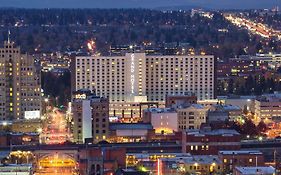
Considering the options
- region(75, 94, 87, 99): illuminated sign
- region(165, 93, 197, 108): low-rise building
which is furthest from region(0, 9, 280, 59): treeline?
region(75, 94, 87, 99): illuminated sign

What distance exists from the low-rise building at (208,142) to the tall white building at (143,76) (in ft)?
34.9

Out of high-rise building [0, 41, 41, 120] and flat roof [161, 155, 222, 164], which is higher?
high-rise building [0, 41, 41, 120]

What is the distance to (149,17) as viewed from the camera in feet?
305

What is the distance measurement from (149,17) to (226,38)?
23161 millimetres

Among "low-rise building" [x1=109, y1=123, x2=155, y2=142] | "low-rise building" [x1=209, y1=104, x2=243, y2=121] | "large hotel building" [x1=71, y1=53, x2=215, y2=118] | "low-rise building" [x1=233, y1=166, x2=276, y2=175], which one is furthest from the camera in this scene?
"large hotel building" [x1=71, y1=53, x2=215, y2=118]

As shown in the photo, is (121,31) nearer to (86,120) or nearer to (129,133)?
(129,133)

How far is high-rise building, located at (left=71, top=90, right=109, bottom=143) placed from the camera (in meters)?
30.7

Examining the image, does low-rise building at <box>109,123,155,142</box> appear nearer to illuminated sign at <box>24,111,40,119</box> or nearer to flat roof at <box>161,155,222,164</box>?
illuminated sign at <box>24,111,40,119</box>

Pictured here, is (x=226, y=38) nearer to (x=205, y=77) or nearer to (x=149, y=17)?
(x=149, y=17)

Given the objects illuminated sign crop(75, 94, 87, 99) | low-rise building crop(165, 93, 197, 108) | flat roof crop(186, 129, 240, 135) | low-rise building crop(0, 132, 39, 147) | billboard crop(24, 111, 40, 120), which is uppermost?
illuminated sign crop(75, 94, 87, 99)

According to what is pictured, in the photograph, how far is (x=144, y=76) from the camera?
39219 millimetres

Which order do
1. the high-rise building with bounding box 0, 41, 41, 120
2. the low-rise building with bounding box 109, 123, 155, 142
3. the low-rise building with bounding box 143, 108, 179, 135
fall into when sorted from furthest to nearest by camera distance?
the high-rise building with bounding box 0, 41, 41, 120 < the low-rise building with bounding box 143, 108, 179, 135 < the low-rise building with bounding box 109, 123, 155, 142

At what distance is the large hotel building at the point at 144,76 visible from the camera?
1540 inches

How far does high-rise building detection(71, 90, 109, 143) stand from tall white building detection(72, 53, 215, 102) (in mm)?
7639
